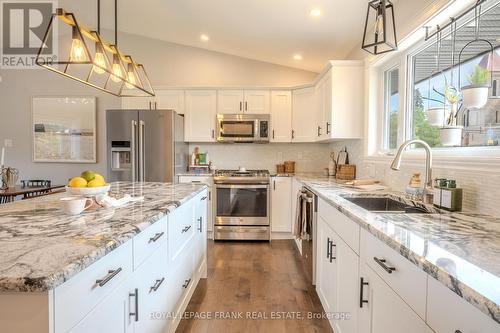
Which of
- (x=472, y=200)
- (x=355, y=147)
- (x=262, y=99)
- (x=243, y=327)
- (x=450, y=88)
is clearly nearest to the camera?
(x=472, y=200)

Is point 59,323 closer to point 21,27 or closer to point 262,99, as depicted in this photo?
point 262,99

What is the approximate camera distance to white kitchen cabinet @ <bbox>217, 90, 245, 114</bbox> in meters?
4.27

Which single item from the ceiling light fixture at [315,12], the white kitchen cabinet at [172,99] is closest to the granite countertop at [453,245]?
the ceiling light fixture at [315,12]

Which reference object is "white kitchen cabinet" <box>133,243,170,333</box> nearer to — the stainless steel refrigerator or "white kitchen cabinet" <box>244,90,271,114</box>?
the stainless steel refrigerator

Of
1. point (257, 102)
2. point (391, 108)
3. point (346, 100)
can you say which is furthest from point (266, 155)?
point (391, 108)

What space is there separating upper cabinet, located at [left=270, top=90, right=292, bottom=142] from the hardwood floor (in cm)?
171

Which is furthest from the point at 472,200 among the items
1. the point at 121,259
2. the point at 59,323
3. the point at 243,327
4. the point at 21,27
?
the point at 21,27

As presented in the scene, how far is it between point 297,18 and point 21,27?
4025mm

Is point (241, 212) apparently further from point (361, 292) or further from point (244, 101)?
point (361, 292)

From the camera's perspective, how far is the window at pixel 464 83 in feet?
4.96

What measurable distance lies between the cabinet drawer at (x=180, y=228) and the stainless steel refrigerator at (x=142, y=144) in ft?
5.74

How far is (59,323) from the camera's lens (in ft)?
2.42

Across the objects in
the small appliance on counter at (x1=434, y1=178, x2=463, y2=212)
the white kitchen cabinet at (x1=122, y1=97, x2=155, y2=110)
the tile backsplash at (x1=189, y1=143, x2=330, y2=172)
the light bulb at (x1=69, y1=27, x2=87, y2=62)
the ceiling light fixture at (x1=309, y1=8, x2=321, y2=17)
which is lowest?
the small appliance on counter at (x1=434, y1=178, x2=463, y2=212)

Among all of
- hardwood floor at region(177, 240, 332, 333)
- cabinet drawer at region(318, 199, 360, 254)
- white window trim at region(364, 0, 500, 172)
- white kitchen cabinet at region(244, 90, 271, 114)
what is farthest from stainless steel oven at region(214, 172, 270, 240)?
cabinet drawer at region(318, 199, 360, 254)
